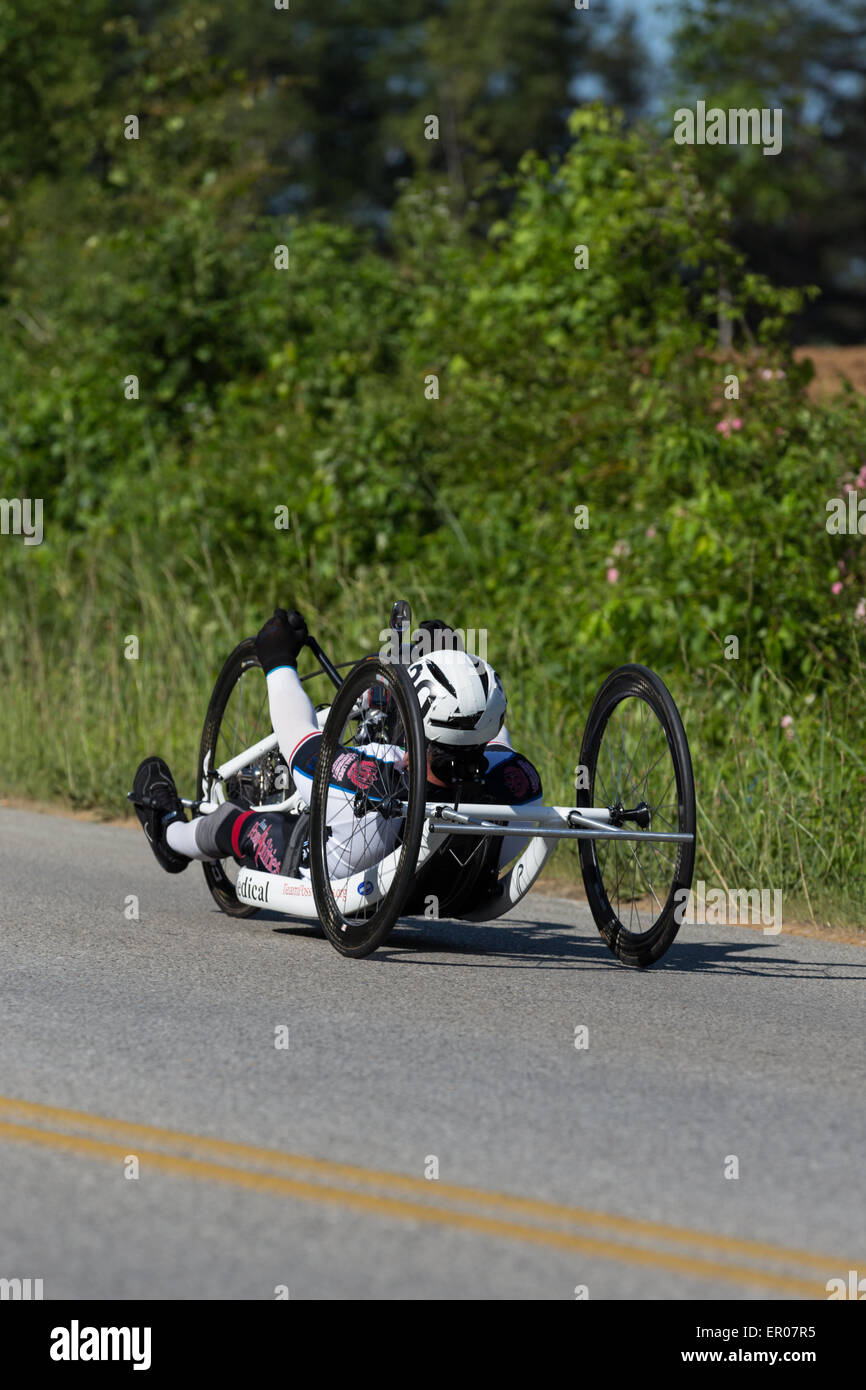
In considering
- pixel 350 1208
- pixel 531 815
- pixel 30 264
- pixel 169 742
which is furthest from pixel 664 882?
pixel 30 264

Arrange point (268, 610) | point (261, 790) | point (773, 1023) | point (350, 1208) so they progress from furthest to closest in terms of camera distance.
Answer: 1. point (268, 610)
2. point (261, 790)
3. point (773, 1023)
4. point (350, 1208)

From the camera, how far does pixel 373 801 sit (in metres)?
7.27

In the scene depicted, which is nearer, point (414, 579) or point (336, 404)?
point (414, 579)

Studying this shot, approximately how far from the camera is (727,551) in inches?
514

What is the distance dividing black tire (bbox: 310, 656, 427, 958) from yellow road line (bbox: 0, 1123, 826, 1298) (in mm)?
2044

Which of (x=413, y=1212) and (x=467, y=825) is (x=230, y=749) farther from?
(x=413, y=1212)

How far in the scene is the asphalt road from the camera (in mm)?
4191

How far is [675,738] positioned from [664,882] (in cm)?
168

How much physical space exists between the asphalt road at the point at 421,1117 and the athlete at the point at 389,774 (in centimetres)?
38

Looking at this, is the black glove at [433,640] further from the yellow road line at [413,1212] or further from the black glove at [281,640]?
the yellow road line at [413,1212]

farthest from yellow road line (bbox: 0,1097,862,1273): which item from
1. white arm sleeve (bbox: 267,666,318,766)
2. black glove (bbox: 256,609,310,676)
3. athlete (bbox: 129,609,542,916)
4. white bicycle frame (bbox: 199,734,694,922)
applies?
black glove (bbox: 256,609,310,676)

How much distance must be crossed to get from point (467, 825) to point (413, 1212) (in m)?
2.64

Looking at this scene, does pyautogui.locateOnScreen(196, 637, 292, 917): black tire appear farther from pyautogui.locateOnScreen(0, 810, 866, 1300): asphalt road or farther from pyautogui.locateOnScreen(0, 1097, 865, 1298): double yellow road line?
pyautogui.locateOnScreen(0, 1097, 865, 1298): double yellow road line

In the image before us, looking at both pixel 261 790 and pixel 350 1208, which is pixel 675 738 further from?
pixel 350 1208
